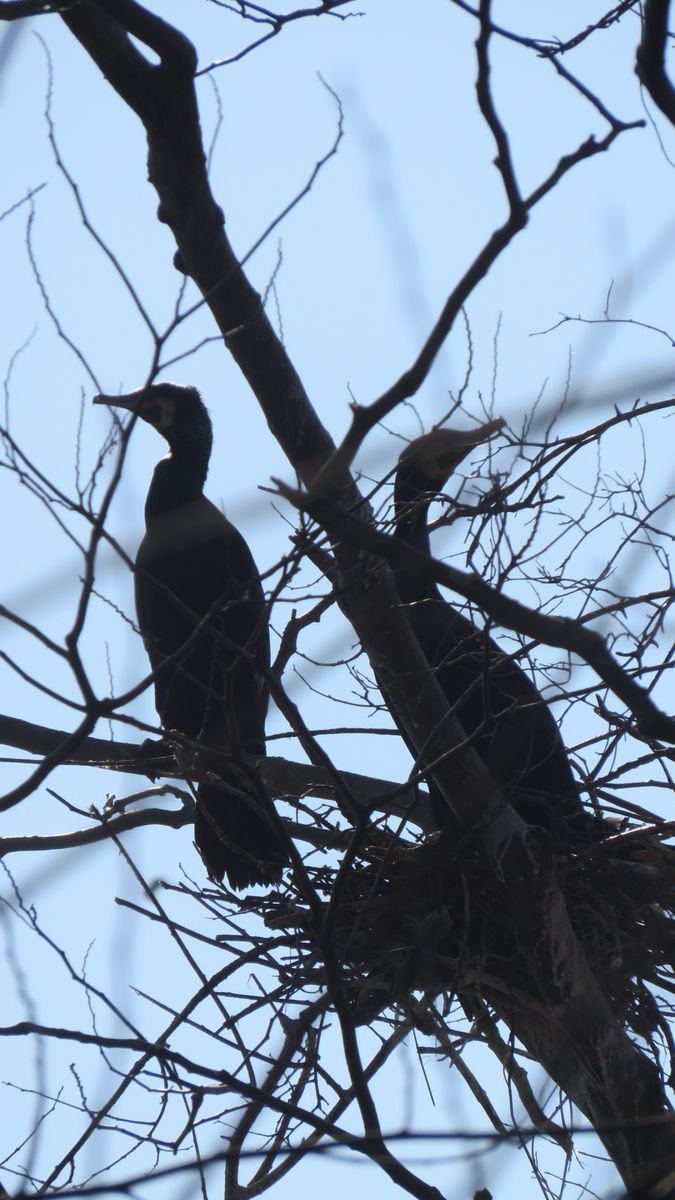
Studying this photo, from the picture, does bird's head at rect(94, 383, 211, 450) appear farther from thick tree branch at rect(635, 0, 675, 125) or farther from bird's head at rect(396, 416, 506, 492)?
thick tree branch at rect(635, 0, 675, 125)

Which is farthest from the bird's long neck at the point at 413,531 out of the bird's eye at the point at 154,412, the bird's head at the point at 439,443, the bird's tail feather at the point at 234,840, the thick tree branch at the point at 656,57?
the thick tree branch at the point at 656,57

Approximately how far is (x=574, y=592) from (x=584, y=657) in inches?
56.1

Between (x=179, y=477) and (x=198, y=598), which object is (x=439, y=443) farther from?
(x=179, y=477)

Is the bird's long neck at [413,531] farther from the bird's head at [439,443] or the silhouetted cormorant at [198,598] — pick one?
the silhouetted cormorant at [198,598]

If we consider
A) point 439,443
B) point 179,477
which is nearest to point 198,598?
point 179,477

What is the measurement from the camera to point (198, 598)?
4852 millimetres

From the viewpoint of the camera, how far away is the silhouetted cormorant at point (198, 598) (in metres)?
4.31

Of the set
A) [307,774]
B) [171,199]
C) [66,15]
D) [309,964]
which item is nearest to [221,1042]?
[309,964]

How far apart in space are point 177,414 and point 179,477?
1.19 feet

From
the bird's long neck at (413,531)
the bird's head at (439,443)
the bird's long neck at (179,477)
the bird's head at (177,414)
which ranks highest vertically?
the bird's head at (177,414)

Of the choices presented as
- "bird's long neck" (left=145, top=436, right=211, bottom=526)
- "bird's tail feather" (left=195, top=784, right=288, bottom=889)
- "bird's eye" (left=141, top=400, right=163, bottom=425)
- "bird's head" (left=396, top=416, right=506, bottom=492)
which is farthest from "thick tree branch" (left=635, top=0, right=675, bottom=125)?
"bird's eye" (left=141, top=400, right=163, bottom=425)

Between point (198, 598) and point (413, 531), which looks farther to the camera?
point (198, 598)

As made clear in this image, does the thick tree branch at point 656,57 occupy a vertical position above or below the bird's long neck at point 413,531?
below

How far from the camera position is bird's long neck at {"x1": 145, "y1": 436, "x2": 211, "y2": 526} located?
16.9 feet
